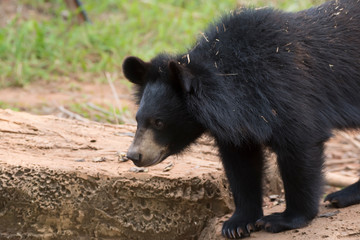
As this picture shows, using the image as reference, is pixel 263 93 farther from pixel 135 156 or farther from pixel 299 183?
pixel 135 156

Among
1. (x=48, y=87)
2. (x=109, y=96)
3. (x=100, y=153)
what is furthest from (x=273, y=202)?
(x=48, y=87)

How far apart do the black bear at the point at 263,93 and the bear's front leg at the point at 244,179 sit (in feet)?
0.09

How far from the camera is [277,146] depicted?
366cm

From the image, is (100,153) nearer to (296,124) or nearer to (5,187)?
(5,187)

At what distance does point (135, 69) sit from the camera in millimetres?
3852

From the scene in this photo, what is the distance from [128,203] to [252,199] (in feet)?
2.95

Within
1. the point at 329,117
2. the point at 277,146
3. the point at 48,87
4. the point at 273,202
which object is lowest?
the point at 48,87

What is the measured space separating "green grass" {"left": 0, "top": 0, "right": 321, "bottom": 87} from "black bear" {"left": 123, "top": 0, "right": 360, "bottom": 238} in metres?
4.07

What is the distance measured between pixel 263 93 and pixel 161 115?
2.18ft

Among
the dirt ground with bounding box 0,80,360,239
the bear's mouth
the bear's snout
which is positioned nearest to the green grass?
the dirt ground with bounding box 0,80,360,239

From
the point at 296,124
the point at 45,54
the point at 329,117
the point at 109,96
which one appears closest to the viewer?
the point at 296,124

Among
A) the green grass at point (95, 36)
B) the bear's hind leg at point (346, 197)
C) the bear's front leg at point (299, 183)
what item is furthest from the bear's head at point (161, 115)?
the green grass at point (95, 36)

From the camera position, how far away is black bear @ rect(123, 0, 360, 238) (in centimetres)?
360

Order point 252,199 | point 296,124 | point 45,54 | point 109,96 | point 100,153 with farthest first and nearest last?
point 45,54 → point 109,96 → point 100,153 → point 252,199 → point 296,124
